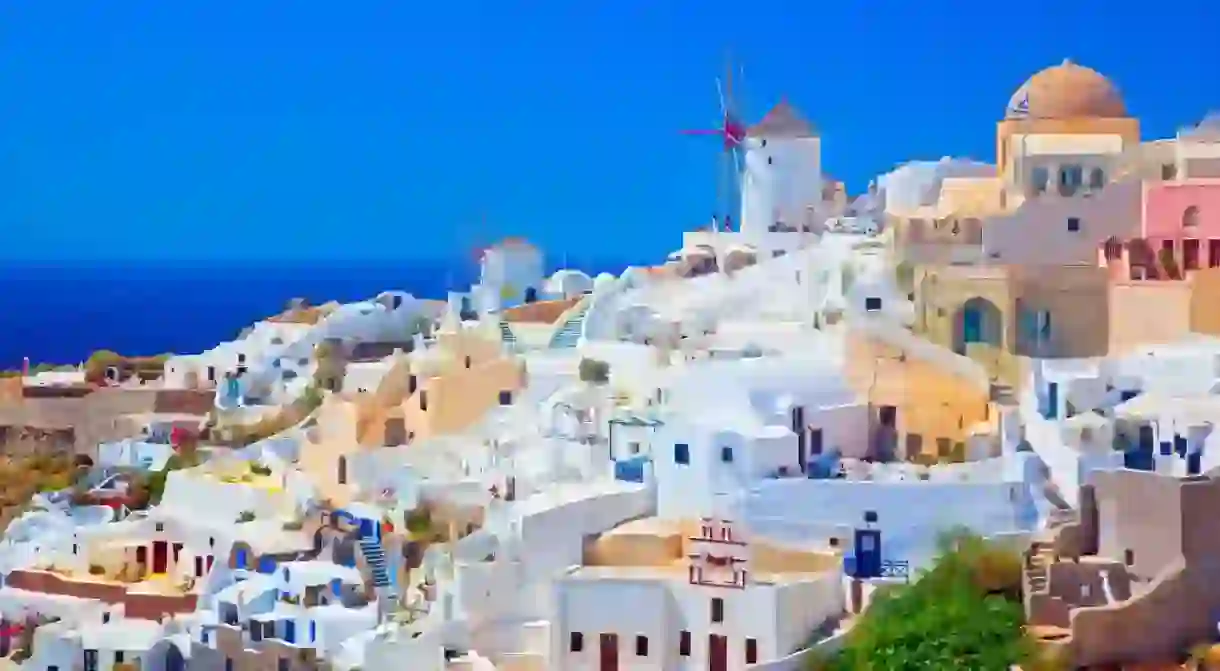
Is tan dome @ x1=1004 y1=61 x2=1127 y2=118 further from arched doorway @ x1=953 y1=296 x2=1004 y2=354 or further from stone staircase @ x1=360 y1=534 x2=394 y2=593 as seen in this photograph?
stone staircase @ x1=360 y1=534 x2=394 y2=593

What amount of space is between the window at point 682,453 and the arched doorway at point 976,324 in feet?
11.5

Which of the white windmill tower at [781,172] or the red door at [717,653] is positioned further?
the white windmill tower at [781,172]

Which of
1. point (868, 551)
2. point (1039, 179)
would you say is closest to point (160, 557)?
point (868, 551)

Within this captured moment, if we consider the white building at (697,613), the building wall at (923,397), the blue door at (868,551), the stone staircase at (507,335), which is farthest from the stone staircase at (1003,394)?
the stone staircase at (507,335)

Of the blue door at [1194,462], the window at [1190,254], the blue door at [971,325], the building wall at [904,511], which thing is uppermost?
the window at [1190,254]

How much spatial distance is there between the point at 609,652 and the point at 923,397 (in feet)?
11.8

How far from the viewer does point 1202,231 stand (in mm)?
19734

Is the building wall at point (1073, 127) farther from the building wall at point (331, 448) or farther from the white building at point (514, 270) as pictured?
the white building at point (514, 270)

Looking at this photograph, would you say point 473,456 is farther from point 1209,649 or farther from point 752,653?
point 1209,649

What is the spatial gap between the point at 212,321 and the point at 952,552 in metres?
66.9

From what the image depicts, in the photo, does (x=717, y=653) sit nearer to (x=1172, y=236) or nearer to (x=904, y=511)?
(x=904, y=511)

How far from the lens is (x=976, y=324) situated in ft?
63.6

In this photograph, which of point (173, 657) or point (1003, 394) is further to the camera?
point (173, 657)

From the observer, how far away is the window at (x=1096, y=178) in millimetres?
21266
